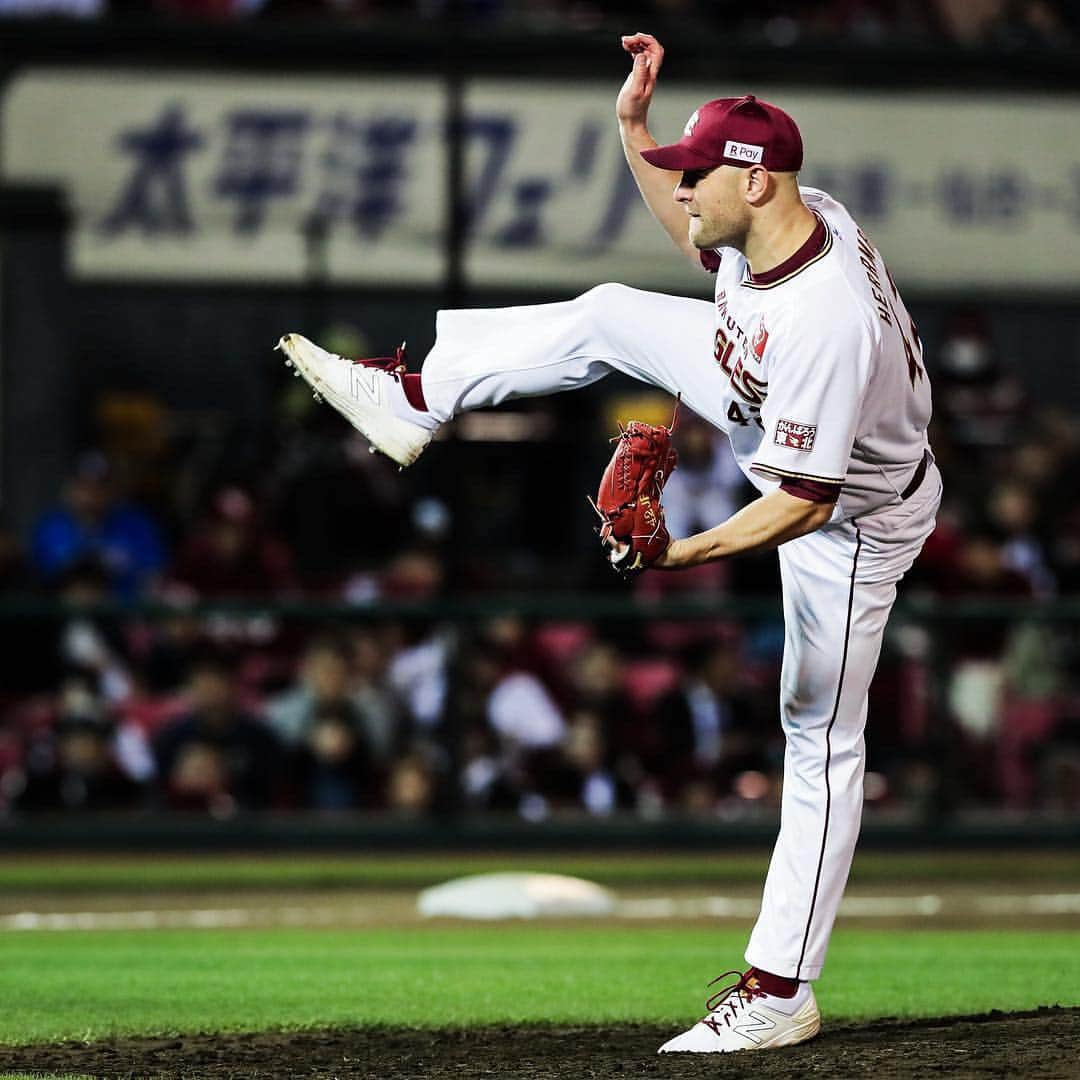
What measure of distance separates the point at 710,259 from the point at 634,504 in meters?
0.95

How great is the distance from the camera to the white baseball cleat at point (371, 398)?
17.4ft

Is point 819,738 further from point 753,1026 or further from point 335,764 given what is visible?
point 335,764

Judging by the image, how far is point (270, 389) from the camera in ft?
42.9

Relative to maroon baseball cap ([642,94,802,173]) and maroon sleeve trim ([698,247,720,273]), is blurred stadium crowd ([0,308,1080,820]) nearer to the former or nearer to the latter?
maroon sleeve trim ([698,247,720,273])

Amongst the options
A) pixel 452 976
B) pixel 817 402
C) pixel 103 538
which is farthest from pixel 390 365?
pixel 103 538

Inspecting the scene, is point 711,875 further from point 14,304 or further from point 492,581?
point 14,304

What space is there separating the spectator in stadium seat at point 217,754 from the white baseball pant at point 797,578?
4794 millimetres

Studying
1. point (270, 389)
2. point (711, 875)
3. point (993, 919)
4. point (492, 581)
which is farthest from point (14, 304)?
point (993, 919)

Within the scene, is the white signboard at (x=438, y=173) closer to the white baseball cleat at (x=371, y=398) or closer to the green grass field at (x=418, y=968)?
the green grass field at (x=418, y=968)

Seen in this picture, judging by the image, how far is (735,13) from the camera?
39.1ft

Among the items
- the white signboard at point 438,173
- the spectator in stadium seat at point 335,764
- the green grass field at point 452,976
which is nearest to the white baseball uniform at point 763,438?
the green grass field at point 452,976

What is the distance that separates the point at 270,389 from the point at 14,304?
1662 mm

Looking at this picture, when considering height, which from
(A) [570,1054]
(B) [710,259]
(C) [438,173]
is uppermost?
(C) [438,173]

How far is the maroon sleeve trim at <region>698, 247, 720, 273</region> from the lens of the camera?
5.37 meters
